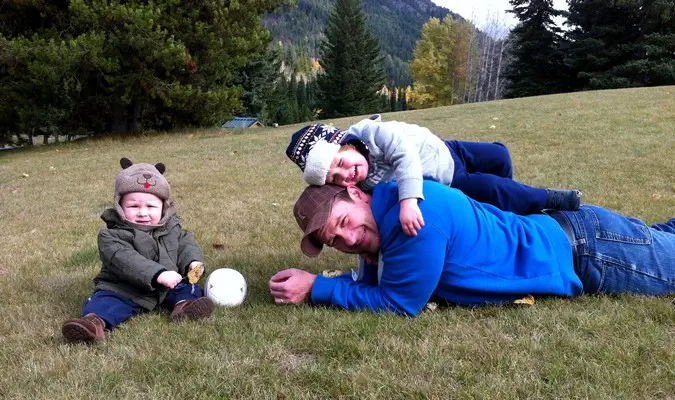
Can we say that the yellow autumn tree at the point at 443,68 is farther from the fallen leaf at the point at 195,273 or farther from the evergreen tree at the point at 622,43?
the fallen leaf at the point at 195,273

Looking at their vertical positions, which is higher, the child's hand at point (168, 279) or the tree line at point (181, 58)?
the tree line at point (181, 58)

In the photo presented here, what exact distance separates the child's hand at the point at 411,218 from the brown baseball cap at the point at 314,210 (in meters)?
0.42

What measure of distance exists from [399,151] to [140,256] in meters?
1.80

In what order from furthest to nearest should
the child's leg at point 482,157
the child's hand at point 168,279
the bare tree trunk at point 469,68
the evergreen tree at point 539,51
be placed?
the bare tree trunk at point 469,68 → the evergreen tree at point 539,51 → the child's leg at point 482,157 → the child's hand at point 168,279

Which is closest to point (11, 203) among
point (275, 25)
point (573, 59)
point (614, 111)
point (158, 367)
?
point (158, 367)

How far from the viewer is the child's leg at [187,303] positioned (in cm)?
322

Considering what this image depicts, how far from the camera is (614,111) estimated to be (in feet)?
47.2

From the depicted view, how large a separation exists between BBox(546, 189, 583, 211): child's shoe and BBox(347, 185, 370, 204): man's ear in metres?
1.28

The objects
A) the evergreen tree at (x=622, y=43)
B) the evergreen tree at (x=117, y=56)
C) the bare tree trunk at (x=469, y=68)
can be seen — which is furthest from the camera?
the bare tree trunk at (x=469, y=68)

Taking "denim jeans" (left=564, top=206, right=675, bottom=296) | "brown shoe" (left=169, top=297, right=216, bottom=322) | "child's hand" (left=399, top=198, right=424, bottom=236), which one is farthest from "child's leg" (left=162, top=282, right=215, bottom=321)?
"denim jeans" (left=564, top=206, right=675, bottom=296)

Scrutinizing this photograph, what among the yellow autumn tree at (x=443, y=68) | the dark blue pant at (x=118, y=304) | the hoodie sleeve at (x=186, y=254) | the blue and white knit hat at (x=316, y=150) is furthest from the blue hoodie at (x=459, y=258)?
the yellow autumn tree at (x=443, y=68)

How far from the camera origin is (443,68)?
2090 inches

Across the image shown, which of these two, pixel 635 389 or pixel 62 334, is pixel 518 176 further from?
pixel 62 334

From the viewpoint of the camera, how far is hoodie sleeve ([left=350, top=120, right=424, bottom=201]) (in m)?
2.89
